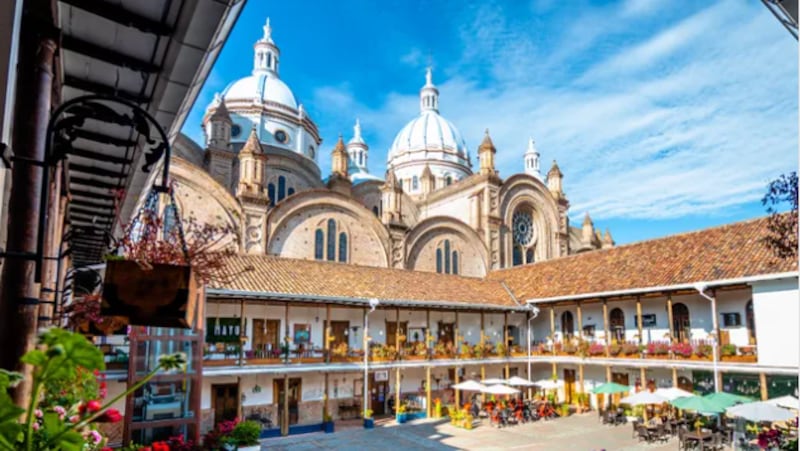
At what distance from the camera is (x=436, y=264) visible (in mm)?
38344

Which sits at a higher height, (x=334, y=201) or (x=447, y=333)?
(x=334, y=201)

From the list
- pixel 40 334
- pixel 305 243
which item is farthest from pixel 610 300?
pixel 40 334

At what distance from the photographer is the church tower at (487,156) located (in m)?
43.1

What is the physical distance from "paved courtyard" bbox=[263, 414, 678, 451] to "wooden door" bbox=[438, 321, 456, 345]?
5.51 meters

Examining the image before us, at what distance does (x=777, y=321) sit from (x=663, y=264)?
599 centimetres

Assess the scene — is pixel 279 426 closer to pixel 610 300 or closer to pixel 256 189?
pixel 256 189

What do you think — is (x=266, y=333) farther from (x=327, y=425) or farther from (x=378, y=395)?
(x=378, y=395)

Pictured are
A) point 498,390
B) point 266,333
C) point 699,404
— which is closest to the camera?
point 699,404

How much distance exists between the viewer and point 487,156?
43.4m

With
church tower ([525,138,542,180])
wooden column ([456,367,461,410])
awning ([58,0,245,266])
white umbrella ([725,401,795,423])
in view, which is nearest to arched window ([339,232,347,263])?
wooden column ([456,367,461,410])

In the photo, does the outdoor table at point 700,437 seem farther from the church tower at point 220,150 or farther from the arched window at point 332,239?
the church tower at point 220,150

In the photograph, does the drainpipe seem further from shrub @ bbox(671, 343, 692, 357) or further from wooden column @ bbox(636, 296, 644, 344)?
wooden column @ bbox(636, 296, 644, 344)

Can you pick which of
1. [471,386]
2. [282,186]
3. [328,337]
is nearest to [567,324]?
[471,386]

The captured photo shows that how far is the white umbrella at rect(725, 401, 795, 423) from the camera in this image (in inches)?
621
